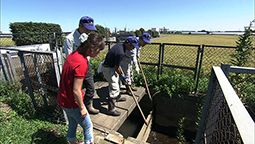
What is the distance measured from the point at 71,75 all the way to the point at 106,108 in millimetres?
1996

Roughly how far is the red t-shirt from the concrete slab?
1.24 meters

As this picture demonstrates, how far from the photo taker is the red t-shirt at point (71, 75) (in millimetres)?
1530

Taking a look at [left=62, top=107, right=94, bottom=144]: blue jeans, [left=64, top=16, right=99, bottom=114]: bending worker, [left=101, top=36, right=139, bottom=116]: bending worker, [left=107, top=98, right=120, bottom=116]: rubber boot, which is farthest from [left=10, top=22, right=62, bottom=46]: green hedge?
[left=62, top=107, right=94, bottom=144]: blue jeans

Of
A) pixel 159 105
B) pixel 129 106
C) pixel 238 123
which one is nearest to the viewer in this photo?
pixel 238 123

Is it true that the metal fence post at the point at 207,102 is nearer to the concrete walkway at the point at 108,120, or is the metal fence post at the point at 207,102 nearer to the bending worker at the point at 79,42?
the concrete walkway at the point at 108,120

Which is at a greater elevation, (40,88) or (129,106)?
(40,88)

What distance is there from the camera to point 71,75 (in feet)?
5.18

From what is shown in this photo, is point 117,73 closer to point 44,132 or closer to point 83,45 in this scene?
point 83,45

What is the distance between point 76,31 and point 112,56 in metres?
0.89

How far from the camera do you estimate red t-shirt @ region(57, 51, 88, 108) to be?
1.53 meters

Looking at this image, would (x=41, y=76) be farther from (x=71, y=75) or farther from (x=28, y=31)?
(x=28, y=31)

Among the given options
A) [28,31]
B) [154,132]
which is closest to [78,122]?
[154,132]

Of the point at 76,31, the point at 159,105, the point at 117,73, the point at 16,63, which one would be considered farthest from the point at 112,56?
the point at 16,63

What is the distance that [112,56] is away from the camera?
112 inches
